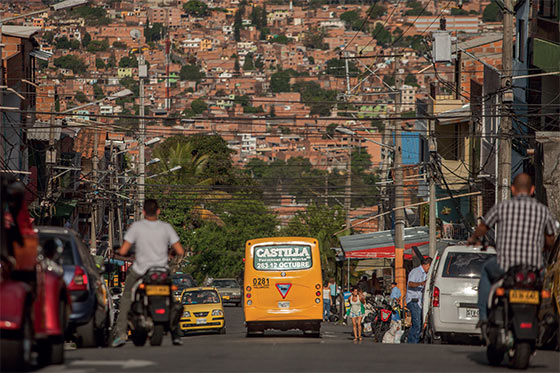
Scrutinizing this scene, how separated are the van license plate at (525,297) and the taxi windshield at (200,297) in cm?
2393

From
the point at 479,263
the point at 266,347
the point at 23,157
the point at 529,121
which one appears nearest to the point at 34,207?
the point at 23,157

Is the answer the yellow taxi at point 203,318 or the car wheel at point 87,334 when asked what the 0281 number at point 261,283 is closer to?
the yellow taxi at point 203,318

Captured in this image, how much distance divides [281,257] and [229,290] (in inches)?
1445

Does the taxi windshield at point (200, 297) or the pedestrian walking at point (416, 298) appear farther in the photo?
the taxi windshield at point (200, 297)

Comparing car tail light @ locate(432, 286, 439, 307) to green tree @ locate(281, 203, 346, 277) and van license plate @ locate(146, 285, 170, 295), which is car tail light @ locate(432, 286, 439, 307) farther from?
green tree @ locate(281, 203, 346, 277)

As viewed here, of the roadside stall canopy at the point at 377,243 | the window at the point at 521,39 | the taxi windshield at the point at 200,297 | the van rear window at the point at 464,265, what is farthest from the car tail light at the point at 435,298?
the window at the point at 521,39

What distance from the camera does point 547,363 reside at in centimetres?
1329

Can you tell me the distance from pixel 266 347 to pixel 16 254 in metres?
5.36

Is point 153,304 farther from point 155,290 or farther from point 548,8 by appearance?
point 548,8

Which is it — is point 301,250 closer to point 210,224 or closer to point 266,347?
point 266,347

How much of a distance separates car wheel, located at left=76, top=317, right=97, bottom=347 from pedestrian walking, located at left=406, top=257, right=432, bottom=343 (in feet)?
36.4

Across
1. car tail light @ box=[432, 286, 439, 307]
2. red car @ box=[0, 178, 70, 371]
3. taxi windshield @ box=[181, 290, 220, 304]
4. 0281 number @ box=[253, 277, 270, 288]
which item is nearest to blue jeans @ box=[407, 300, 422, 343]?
0281 number @ box=[253, 277, 270, 288]

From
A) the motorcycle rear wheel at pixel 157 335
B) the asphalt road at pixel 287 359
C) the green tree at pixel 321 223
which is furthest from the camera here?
the green tree at pixel 321 223

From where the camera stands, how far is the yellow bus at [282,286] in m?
26.0
